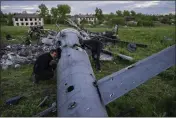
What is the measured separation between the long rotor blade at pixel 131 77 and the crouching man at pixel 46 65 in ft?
12.2

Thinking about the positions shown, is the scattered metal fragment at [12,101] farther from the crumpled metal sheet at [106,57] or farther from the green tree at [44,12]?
the green tree at [44,12]

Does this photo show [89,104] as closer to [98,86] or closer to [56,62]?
[98,86]

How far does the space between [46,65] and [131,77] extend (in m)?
4.54

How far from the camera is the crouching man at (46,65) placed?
8.84 metres

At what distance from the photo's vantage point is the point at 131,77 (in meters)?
5.32

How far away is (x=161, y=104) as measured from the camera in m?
7.02

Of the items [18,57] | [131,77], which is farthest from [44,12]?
[131,77]

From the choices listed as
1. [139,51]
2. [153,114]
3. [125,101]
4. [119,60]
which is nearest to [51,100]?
[125,101]

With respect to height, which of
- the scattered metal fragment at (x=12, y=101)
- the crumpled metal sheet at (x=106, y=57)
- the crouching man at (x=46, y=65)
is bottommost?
the scattered metal fragment at (x=12, y=101)

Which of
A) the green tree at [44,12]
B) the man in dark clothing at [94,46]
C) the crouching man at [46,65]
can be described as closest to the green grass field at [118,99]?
the crouching man at [46,65]

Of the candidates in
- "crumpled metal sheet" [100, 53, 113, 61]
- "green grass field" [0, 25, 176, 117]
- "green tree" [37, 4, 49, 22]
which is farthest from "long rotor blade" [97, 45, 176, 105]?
"green tree" [37, 4, 49, 22]

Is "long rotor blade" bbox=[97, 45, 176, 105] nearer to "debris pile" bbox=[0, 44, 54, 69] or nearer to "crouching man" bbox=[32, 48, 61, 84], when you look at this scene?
"crouching man" bbox=[32, 48, 61, 84]

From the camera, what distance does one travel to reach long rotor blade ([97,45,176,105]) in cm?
504

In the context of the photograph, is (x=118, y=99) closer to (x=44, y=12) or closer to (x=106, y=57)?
(x=106, y=57)
